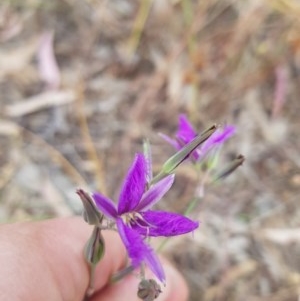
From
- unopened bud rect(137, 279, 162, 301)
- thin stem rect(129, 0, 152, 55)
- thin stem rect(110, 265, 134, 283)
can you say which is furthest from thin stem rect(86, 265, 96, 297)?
thin stem rect(129, 0, 152, 55)

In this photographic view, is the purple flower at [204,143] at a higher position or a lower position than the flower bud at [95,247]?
higher

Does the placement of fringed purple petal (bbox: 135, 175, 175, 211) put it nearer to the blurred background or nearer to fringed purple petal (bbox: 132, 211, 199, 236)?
fringed purple petal (bbox: 132, 211, 199, 236)

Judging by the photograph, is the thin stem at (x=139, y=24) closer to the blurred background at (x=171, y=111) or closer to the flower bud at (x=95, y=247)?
the blurred background at (x=171, y=111)

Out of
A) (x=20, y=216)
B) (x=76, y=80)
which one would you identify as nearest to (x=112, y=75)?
(x=76, y=80)

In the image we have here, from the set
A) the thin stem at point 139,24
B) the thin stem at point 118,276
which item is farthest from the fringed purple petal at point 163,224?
the thin stem at point 139,24

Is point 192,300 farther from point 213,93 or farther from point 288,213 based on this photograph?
point 213,93

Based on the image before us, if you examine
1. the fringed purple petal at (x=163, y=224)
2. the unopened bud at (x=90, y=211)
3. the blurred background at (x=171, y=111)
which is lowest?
the fringed purple petal at (x=163, y=224)

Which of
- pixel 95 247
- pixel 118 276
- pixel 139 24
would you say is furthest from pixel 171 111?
pixel 95 247
